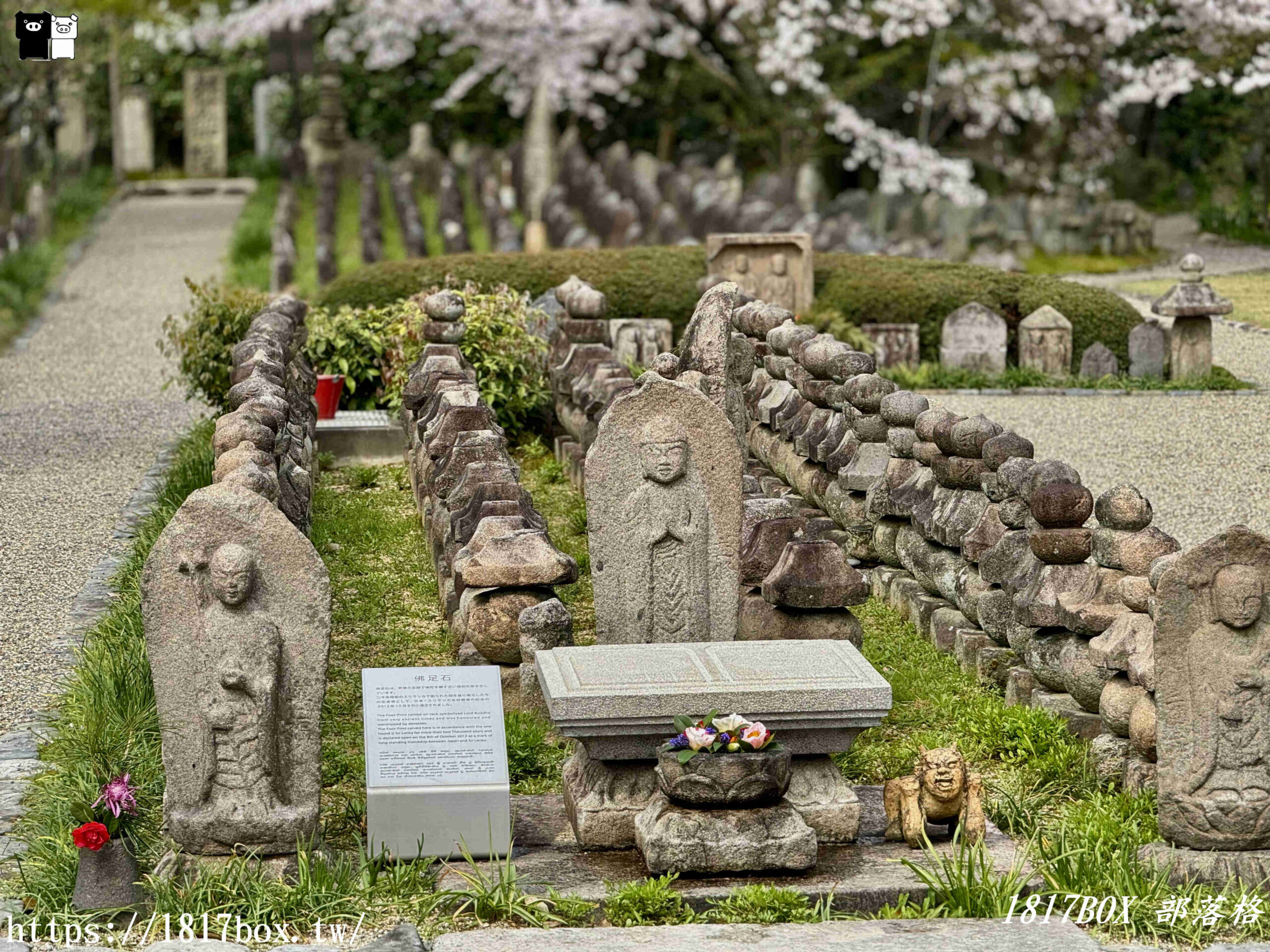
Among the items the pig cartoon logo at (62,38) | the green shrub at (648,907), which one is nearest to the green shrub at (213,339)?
the pig cartoon logo at (62,38)

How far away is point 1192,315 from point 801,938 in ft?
34.5

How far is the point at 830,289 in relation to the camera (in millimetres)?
17109

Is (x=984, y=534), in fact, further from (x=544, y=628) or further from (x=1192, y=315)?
(x=1192, y=315)

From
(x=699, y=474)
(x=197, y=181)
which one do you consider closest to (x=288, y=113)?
(x=197, y=181)

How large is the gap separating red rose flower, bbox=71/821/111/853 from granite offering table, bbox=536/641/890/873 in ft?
4.92

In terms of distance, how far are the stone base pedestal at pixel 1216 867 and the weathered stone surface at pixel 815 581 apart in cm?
231

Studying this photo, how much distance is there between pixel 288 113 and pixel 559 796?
28.4 metres

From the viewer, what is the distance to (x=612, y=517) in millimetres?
7609

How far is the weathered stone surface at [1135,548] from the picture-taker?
23.9 ft

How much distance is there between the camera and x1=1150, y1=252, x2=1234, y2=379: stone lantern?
15.0 meters

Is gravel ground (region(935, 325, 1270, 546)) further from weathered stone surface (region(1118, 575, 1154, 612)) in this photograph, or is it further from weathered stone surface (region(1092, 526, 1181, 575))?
weathered stone surface (region(1118, 575, 1154, 612))

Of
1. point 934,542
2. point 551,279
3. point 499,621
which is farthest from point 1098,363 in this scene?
point 499,621

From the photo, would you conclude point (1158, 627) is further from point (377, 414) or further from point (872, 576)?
point (377, 414)

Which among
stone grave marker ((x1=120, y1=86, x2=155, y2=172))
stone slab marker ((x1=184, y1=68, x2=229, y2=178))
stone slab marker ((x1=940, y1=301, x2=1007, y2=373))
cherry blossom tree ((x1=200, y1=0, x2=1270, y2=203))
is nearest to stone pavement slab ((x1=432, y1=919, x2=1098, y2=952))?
stone slab marker ((x1=940, y1=301, x2=1007, y2=373))
